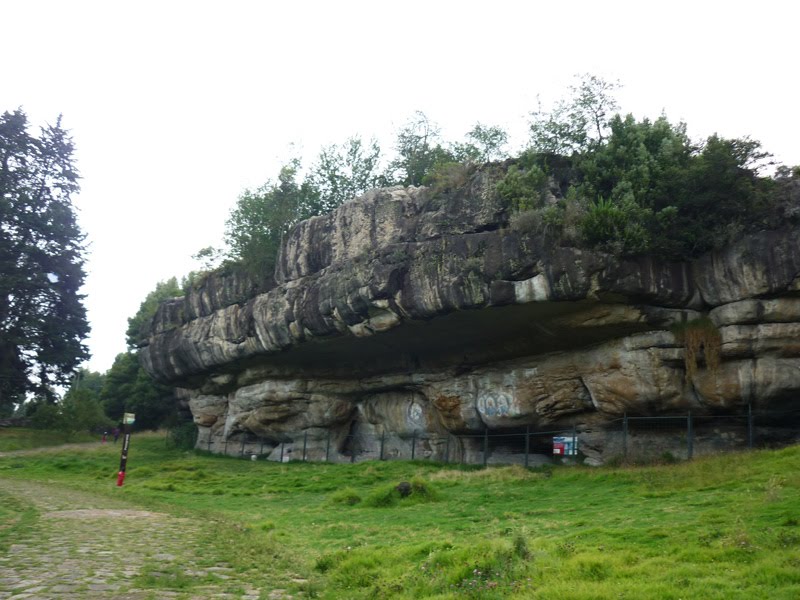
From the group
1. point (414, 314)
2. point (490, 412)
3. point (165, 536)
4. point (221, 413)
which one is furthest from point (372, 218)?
point (221, 413)

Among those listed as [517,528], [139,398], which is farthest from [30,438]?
[517,528]

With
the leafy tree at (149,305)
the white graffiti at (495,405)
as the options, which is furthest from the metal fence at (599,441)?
the leafy tree at (149,305)

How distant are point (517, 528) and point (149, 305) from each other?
2570 inches

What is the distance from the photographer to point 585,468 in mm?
22250

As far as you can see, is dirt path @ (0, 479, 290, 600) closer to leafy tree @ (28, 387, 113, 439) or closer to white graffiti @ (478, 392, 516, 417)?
white graffiti @ (478, 392, 516, 417)

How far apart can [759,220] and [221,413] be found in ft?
106

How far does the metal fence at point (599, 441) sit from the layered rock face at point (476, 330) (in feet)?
0.46

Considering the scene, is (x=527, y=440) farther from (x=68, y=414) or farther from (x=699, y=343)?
(x=68, y=414)

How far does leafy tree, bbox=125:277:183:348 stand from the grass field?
42.9m

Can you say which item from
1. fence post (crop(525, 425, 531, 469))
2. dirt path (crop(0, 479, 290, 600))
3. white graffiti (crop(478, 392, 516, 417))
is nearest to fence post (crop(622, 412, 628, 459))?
fence post (crop(525, 425, 531, 469))

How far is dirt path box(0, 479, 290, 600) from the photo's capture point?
7.72 m

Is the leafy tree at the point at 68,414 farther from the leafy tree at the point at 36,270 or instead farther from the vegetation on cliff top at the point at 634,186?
the vegetation on cliff top at the point at 634,186

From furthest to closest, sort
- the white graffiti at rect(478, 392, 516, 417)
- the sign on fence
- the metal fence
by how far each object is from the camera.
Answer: the white graffiti at rect(478, 392, 516, 417), the sign on fence, the metal fence

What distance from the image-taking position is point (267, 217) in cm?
3781
